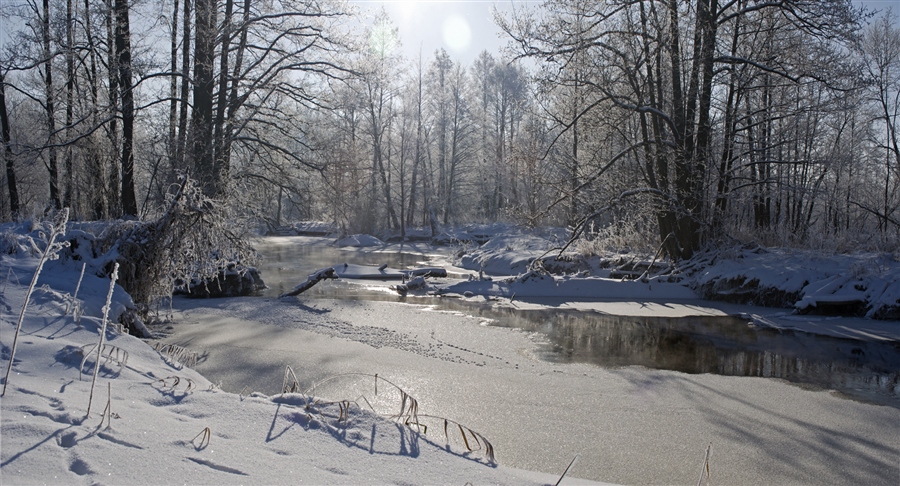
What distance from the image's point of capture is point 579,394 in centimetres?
478

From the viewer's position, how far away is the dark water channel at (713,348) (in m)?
Result: 5.64

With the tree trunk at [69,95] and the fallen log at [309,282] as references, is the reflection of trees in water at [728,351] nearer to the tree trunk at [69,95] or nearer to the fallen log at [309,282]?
the fallen log at [309,282]

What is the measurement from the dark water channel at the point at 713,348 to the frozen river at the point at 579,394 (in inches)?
2.7

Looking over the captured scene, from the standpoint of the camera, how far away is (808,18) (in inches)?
424

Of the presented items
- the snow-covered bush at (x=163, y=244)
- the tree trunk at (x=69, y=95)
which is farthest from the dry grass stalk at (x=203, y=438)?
the tree trunk at (x=69, y=95)

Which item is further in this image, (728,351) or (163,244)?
(163,244)

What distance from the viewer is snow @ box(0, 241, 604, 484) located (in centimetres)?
198

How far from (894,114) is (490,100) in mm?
24645

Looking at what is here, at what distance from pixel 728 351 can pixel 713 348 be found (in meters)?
0.19

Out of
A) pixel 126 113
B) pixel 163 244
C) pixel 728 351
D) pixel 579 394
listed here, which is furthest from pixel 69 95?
pixel 728 351

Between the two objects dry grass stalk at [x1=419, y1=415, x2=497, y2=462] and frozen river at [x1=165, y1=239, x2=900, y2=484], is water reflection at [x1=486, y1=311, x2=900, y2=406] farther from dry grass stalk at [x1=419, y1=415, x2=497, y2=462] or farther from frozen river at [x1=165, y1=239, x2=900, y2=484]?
dry grass stalk at [x1=419, y1=415, x2=497, y2=462]

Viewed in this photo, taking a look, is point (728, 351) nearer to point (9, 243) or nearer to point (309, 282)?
point (309, 282)

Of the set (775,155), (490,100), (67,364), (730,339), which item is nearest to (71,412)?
(67,364)

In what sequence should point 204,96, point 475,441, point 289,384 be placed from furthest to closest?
point 204,96 < point 289,384 < point 475,441
